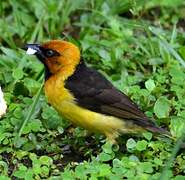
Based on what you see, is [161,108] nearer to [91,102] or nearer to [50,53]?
[91,102]

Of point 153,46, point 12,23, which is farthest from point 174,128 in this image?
point 12,23

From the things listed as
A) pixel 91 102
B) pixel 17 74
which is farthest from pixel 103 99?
pixel 17 74

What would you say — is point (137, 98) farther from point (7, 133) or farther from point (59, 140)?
point (7, 133)

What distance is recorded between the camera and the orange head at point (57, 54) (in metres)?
6.04

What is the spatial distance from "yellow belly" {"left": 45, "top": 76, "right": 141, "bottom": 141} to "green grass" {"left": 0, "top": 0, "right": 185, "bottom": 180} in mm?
133

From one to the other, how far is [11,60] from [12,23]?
1132mm

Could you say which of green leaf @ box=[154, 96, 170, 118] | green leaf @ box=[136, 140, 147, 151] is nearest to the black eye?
green leaf @ box=[154, 96, 170, 118]

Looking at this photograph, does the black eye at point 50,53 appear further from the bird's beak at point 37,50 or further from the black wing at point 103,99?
the black wing at point 103,99

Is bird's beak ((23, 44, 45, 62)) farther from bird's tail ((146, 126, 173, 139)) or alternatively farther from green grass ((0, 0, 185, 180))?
bird's tail ((146, 126, 173, 139))

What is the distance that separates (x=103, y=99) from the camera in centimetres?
585

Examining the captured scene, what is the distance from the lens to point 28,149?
19.1 feet

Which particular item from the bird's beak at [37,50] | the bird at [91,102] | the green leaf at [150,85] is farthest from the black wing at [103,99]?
the green leaf at [150,85]

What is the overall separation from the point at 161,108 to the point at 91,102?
1.99 ft

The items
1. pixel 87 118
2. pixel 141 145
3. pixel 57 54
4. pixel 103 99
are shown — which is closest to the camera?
pixel 141 145
